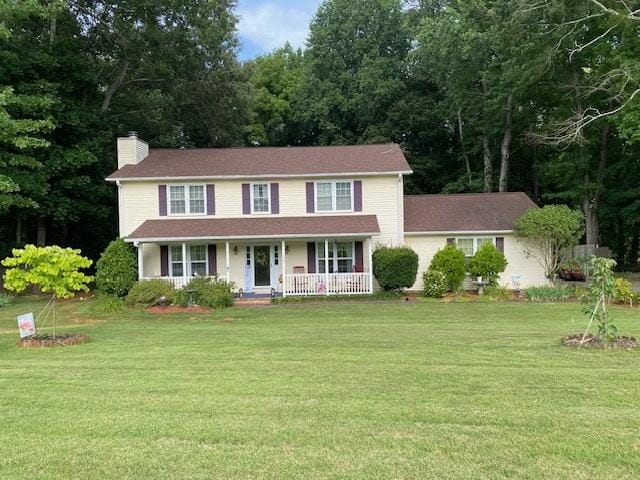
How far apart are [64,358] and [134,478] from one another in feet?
19.9

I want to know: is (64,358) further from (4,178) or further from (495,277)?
(495,277)

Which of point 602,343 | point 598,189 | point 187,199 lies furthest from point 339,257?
point 598,189

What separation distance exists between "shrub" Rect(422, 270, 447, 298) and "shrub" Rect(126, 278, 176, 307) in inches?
360

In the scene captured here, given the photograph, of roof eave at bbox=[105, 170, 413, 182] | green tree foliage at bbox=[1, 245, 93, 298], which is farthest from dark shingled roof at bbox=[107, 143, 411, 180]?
green tree foliage at bbox=[1, 245, 93, 298]

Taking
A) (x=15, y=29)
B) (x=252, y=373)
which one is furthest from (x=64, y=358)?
(x=15, y=29)

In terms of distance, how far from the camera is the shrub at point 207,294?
17.7m

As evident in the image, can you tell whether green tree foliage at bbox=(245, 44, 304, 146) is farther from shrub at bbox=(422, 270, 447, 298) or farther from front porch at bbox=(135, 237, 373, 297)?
shrub at bbox=(422, 270, 447, 298)

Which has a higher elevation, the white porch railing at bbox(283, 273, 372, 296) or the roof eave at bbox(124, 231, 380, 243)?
the roof eave at bbox(124, 231, 380, 243)

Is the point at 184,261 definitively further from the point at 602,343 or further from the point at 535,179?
the point at 535,179

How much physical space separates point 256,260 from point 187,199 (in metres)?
3.70

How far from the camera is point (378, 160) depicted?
21.8 metres

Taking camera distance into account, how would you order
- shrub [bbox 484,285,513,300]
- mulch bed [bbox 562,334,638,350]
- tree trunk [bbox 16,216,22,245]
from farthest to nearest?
tree trunk [bbox 16,216,22,245] → shrub [bbox 484,285,513,300] → mulch bed [bbox 562,334,638,350]

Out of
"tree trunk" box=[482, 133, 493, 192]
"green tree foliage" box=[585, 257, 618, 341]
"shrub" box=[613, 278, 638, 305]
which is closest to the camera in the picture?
"green tree foliage" box=[585, 257, 618, 341]

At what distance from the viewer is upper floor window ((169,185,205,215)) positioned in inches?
825
